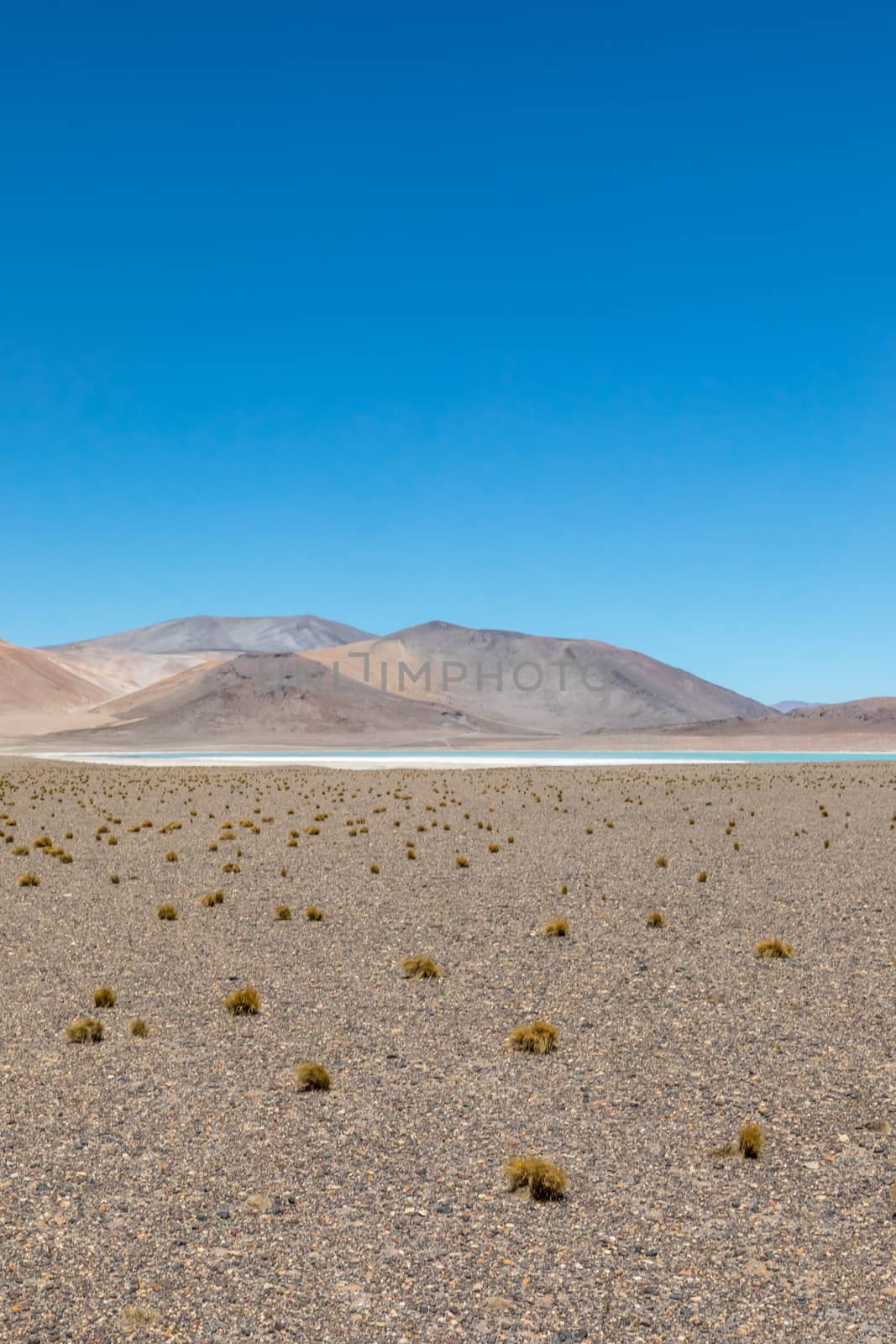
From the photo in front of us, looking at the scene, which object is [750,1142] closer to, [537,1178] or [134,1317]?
[537,1178]

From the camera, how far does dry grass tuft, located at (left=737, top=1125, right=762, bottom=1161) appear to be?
276 inches

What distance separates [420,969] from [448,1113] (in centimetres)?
435

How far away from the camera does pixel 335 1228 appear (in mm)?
5988

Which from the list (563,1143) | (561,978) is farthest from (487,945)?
(563,1143)

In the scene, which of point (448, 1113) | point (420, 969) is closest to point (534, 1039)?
point (448, 1113)

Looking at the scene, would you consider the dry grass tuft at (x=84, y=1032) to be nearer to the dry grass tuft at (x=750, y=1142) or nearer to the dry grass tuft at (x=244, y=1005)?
the dry grass tuft at (x=244, y=1005)

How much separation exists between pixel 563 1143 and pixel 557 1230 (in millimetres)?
1295

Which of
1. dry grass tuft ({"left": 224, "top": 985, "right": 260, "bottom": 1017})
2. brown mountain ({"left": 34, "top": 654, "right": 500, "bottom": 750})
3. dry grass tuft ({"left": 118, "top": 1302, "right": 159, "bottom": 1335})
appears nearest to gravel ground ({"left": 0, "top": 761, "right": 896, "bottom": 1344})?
dry grass tuft ({"left": 118, "top": 1302, "right": 159, "bottom": 1335})

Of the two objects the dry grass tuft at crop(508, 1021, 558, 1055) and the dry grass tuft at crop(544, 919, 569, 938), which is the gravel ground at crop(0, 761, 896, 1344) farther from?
the dry grass tuft at crop(544, 919, 569, 938)

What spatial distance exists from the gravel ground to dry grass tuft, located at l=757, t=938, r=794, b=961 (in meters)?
0.13

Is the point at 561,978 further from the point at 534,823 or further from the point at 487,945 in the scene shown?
the point at 534,823

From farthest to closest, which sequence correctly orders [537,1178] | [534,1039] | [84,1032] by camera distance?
[84,1032] < [534,1039] < [537,1178]

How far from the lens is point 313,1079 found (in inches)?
327

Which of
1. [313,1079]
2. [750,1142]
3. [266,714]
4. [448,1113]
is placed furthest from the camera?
[266,714]
